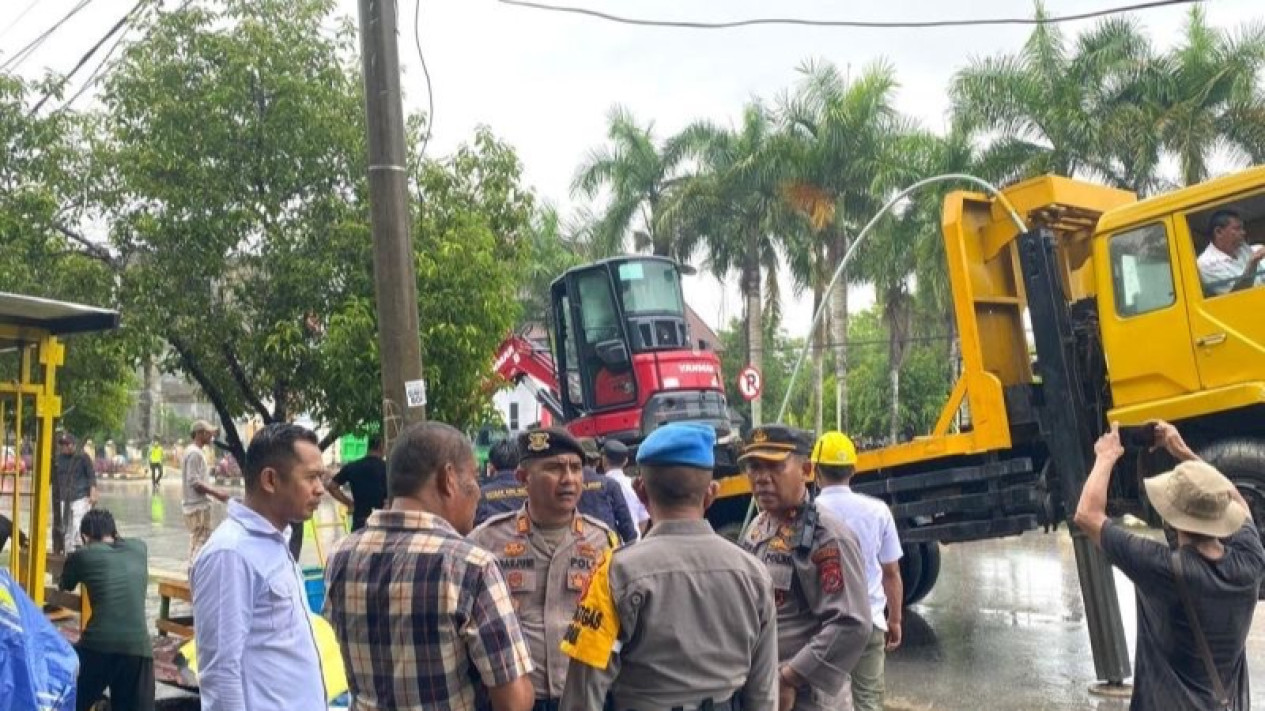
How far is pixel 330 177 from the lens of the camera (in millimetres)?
9000

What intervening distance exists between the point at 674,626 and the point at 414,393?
375cm

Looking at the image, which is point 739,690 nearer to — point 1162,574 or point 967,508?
point 1162,574

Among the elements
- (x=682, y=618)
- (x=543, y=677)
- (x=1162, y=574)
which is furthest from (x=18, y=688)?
(x=1162, y=574)

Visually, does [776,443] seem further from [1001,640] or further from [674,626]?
[1001,640]

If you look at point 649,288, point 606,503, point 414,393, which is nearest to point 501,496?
point 606,503

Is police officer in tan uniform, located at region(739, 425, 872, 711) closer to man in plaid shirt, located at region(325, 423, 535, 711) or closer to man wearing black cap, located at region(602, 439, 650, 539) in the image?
man in plaid shirt, located at region(325, 423, 535, 711)

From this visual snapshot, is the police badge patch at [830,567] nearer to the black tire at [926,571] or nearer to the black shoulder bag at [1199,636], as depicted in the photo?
the black shoulder bag at [1199,636]

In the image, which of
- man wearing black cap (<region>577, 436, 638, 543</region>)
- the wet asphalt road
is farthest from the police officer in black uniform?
the wet asphalt road

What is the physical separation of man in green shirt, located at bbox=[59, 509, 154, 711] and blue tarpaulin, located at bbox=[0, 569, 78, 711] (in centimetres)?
207

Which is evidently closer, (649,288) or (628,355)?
(628,355)

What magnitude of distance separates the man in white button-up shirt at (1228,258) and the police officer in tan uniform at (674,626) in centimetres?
543

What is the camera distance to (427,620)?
9.41ft

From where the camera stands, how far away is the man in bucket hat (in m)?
3.48

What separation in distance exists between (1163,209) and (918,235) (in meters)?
22.5
